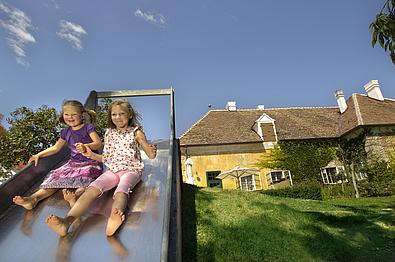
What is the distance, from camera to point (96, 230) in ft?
6.35

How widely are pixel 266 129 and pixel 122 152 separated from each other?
1915cm

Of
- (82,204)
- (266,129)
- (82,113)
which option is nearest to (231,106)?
(266,129)

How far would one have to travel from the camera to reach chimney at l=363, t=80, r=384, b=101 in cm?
2181

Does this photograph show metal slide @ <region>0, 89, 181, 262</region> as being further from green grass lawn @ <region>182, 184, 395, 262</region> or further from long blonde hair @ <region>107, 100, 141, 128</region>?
green grass lawn @ <region>182, 184, 395, 262</region>

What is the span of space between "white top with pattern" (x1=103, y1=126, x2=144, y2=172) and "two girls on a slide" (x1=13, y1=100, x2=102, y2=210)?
0.13 metres

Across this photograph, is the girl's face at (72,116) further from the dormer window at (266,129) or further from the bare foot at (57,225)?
the dormer window at (266,129)

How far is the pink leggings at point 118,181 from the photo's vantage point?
7.91ft

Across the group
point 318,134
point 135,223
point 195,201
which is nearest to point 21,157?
point 195,201

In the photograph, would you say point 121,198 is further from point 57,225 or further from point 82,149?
point 82,149

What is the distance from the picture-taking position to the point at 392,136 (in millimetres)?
19172

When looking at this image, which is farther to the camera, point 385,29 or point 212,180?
point 212,180

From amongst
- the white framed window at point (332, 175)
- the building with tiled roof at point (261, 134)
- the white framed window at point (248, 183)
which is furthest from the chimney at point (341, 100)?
the white framed window at point (248, 183)

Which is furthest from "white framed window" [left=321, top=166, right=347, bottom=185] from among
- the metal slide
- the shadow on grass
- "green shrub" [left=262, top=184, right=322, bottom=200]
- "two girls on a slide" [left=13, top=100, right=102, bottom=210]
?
the metal slide

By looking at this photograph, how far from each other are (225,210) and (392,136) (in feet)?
61.0
